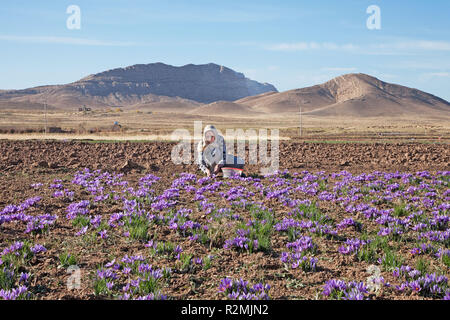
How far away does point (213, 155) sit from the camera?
42.8 feet

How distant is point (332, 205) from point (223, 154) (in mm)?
4887

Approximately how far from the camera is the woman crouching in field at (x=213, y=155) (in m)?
12.2

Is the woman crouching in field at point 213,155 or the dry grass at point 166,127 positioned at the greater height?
the dry grass at point 166,127

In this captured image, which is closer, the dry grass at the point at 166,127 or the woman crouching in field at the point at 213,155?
the woman crouching in field at the point at 213,155

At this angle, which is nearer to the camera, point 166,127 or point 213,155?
point 213,155

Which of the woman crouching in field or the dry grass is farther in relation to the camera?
the dry grass

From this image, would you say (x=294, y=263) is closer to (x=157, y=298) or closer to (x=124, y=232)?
(x=157, y=298)

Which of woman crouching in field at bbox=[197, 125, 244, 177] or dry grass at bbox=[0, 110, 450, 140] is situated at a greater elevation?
dry grass at bbox=[0, 110, 450, 140]

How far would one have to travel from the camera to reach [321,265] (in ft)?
18.9

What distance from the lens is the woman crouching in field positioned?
12180 millimetres
